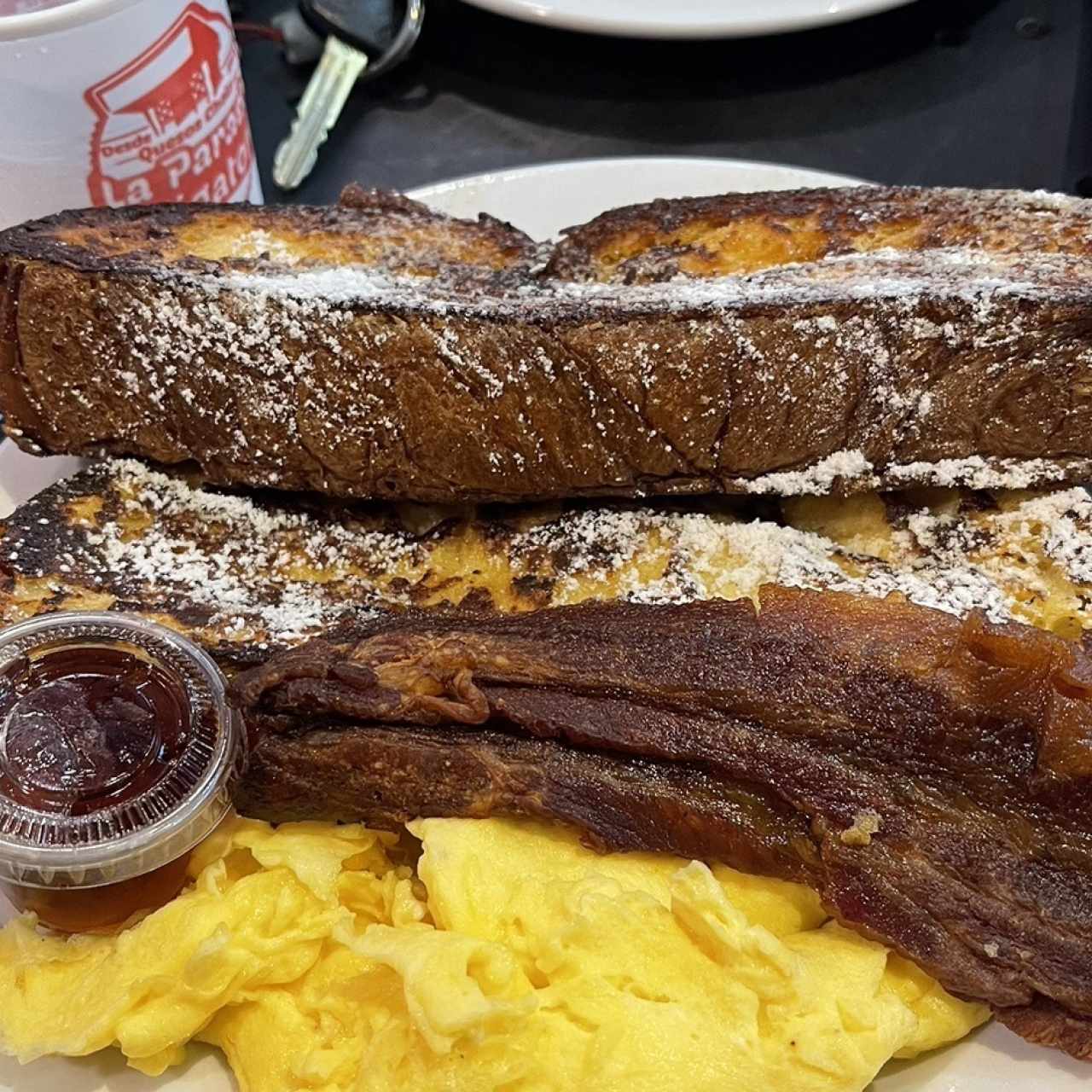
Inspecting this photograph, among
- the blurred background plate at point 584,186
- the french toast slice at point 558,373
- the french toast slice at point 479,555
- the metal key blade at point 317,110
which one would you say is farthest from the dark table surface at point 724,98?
the french toast slice at point 479,555

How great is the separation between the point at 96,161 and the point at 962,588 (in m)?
1.83

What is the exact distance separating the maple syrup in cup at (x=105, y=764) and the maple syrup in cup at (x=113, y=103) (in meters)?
1.07

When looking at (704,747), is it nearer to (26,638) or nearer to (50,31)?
(26,638)

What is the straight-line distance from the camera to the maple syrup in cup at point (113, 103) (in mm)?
2107

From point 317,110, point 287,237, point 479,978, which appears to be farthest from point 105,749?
point 317,110

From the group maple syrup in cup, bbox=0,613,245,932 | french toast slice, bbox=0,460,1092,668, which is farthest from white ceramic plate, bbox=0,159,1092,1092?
french toast slice, bbox=0,460,1092,668

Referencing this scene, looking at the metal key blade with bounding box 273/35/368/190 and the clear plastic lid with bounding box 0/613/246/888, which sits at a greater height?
the metal key blade with bounding box 273/35/368/190

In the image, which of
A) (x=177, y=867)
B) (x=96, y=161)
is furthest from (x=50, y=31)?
(x=177, y=867)

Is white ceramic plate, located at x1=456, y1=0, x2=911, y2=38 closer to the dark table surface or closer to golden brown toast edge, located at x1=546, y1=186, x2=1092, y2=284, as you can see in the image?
the dark table surface

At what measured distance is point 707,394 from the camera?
192 cm

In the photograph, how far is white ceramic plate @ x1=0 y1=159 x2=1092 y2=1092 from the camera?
1.56 m

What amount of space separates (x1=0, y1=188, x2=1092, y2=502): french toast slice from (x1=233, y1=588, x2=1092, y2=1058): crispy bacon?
1.23 ft

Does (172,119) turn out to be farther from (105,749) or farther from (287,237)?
(105,749)

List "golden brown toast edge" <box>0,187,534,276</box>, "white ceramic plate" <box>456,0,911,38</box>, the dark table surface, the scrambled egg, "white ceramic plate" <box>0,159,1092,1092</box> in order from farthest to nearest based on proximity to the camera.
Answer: the dark table surface < "white ceramic plate" <box>456,0,911,38</box> < "golden brown toast edge" <box>0,187,534,276</box> < "white ceramic plate" <box>0,159,1092,1092</box> < the scrambled egg
